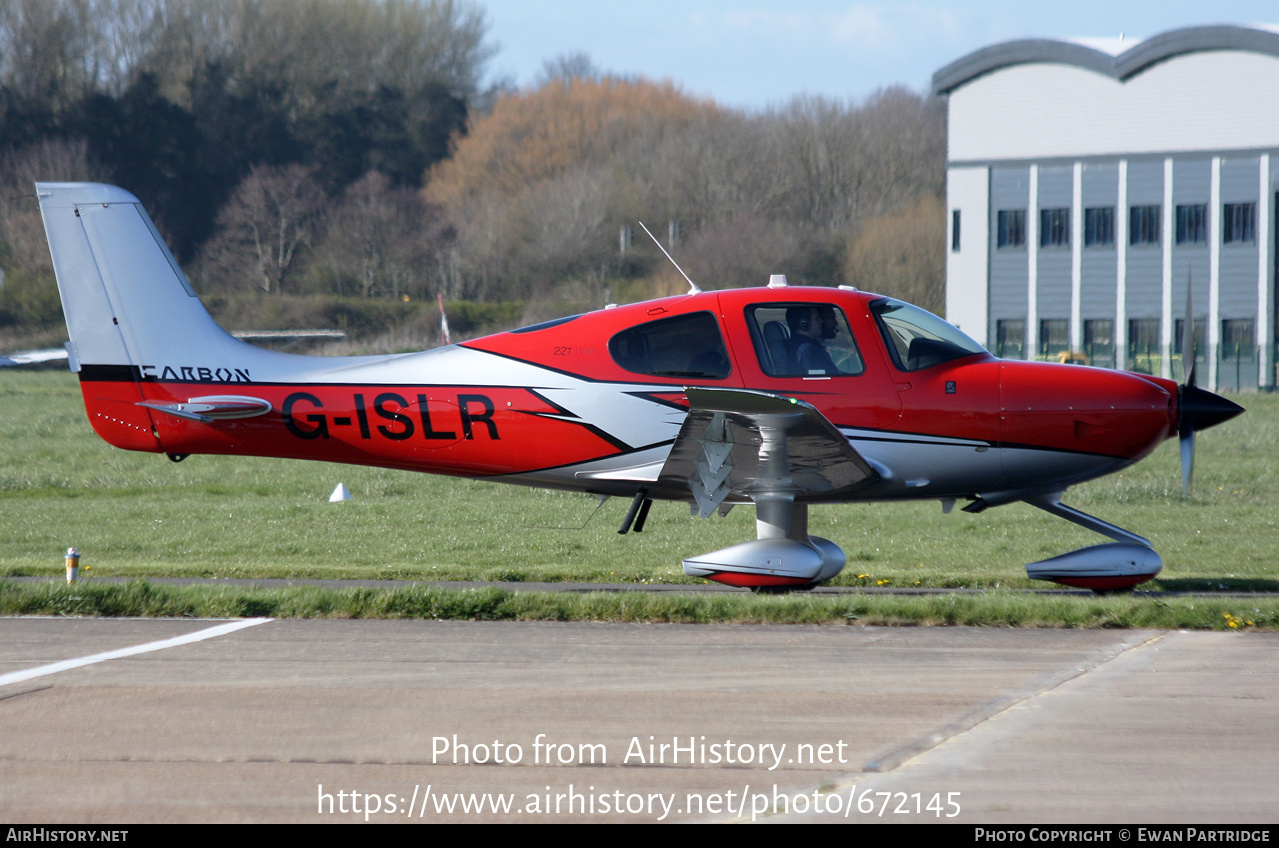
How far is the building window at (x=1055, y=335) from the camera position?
4594cm

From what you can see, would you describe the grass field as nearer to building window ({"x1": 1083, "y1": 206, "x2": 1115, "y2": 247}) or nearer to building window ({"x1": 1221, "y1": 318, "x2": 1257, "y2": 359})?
Answer: building window ({"x1": 1221, "y1": 318, "x2": 1257, "y2": 359})

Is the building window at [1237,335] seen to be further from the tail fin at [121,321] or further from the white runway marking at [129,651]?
the white runway marking at [129,651]

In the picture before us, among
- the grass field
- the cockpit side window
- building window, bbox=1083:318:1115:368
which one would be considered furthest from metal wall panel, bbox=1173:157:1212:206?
the cockpit side window

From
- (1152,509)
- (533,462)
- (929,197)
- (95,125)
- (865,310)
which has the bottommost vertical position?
(1152,509)

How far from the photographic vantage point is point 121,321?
33.9 ft

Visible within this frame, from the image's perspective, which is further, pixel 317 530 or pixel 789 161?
pixel 789 161

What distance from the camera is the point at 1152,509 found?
15797 mm

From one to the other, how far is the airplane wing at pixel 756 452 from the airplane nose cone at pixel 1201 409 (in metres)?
2.55

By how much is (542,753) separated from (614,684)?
4.25ft

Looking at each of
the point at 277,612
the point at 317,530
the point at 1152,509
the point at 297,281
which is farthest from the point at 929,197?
the point at 277,612

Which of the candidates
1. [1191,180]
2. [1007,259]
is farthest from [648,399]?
[1191,180]

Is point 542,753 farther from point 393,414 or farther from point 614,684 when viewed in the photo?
point 393,414

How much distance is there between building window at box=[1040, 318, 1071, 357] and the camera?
45938 mm

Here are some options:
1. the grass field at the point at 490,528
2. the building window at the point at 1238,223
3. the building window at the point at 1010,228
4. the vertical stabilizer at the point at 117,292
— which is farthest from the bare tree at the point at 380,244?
the vertical stabilizer at the point at 117,292
